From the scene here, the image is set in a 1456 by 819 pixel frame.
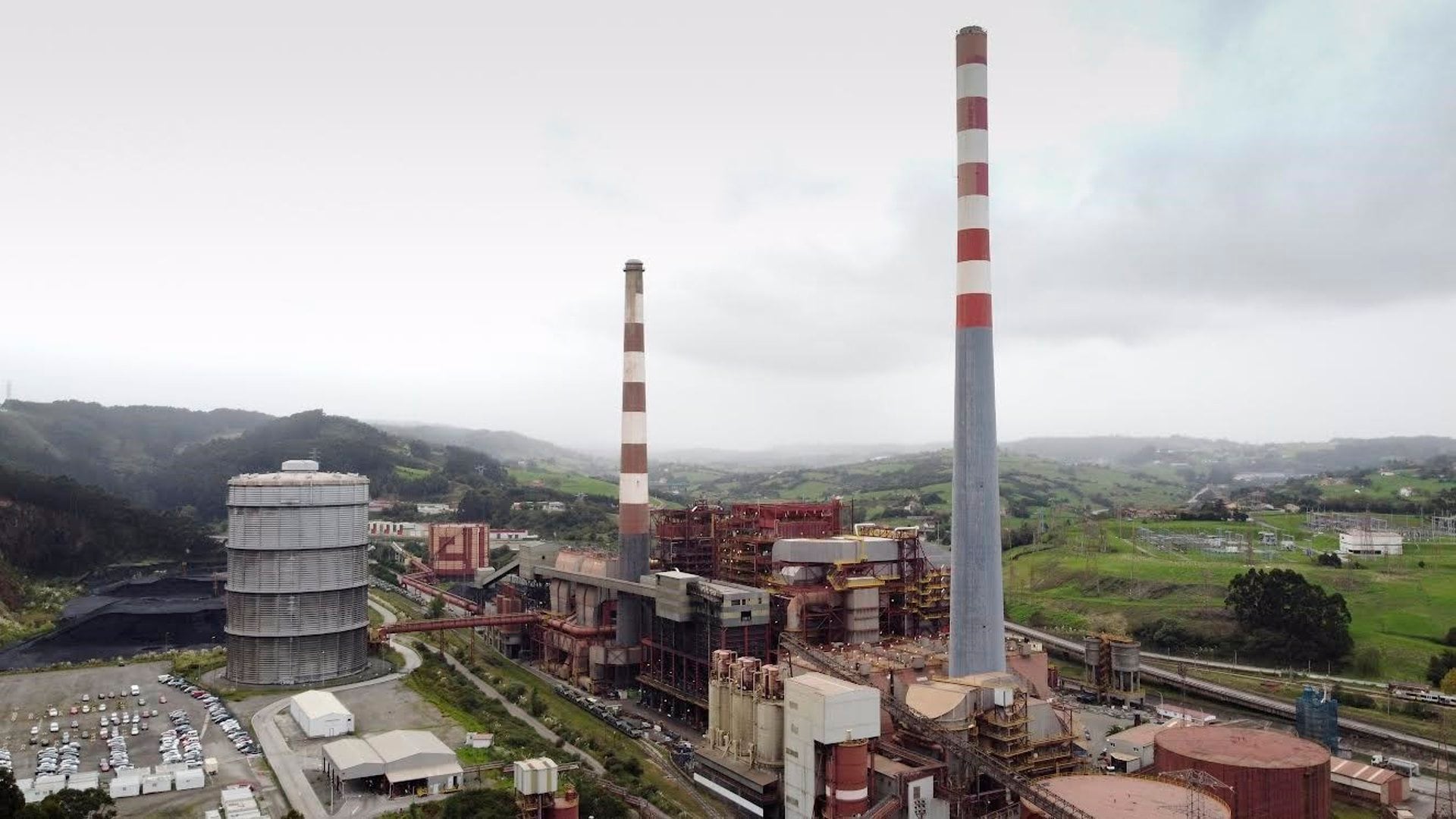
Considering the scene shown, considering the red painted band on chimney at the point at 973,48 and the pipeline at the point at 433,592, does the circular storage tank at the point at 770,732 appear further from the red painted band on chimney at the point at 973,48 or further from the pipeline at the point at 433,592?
the pipeline at the point at 433,592

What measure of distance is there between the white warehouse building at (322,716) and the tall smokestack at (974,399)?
1063 inches

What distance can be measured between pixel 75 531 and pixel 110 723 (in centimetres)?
6140

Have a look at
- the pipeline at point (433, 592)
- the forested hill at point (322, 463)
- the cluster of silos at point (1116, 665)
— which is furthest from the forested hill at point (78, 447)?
the cluster of silos at point (1116, 665)

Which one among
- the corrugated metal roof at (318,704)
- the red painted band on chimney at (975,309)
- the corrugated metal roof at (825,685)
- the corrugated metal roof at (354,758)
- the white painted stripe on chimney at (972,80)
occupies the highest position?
the white painted stripe on chimney at (972,80)

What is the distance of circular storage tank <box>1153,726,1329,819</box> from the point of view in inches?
1351

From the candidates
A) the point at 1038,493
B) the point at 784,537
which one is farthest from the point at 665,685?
the point at 1038,493

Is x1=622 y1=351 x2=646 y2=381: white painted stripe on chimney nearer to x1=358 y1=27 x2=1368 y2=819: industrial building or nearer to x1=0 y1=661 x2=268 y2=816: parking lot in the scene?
x1=358 y1=27 x2=1368 y2=819: industrial building

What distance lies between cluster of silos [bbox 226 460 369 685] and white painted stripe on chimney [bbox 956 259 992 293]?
3695 cm

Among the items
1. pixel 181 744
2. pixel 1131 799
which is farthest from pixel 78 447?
pixel 1131 799

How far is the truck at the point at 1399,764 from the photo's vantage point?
40.0m

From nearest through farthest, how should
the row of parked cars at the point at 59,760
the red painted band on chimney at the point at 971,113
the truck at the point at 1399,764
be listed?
the row of parked cars at the point at 59,760 → the red painted band on chimney at the point at 971,113 → the truck at the point at 1399,764

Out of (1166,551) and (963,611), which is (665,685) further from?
(1166,551)

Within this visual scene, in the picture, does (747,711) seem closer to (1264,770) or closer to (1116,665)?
(1264,770)

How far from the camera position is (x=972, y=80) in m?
39.5
